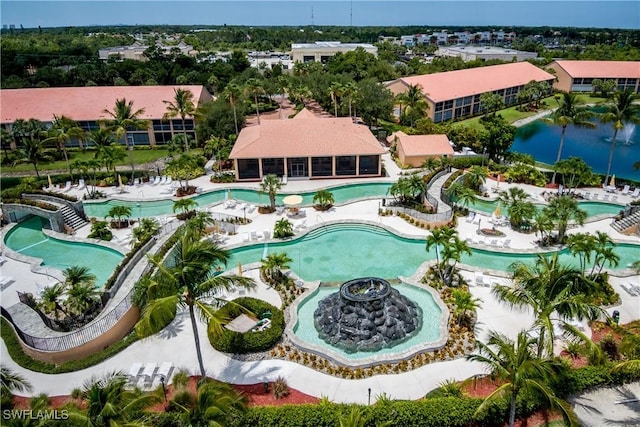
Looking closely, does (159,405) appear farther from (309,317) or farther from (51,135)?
(51,135)

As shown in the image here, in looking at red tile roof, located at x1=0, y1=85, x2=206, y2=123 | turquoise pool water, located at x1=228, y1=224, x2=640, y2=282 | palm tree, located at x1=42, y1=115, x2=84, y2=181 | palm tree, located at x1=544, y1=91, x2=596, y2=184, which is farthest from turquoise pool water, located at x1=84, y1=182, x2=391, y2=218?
red tile roof, located at x1=0, y1=85, x2=206, y2=123

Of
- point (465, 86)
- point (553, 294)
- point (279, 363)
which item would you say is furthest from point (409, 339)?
point (465, 86)

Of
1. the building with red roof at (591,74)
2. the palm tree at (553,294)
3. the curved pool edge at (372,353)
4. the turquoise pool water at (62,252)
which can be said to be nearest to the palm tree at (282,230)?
the curved pool edge at (372,353)

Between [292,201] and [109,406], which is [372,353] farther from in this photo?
[292,201]

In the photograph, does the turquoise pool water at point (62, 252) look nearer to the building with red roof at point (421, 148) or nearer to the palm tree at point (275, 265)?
the palm tree at point (275, 265)

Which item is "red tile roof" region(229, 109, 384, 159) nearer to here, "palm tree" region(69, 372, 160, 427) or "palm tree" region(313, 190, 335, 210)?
"palm tree" region(313, 190, 335, 210)
